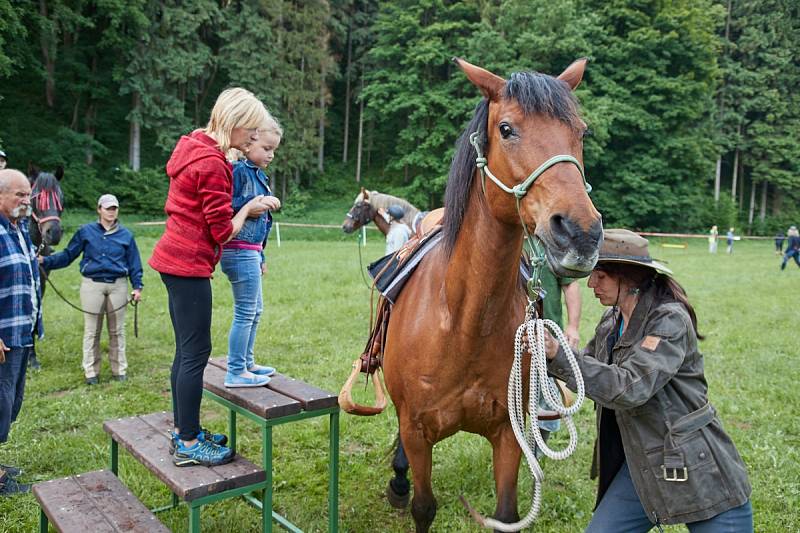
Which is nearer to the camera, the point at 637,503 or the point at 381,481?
the point at 637,503

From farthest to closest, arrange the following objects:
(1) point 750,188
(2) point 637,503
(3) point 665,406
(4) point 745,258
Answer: (1) point 750,188 < (4) point 745,258 < (2) point 637,503 < (3) point 665,406

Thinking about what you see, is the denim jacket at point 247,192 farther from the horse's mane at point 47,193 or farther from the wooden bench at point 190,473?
the horse's mane at point 47,193

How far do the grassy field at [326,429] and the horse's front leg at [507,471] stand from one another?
912mm

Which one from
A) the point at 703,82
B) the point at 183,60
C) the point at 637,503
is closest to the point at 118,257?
the point at 637,503

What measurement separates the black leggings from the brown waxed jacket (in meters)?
1.58

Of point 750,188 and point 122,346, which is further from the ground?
point 750,188

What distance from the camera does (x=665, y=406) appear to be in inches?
84.8

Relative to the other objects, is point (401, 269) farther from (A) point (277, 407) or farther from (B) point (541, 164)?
(B) point (541, 164)

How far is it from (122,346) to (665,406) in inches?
227

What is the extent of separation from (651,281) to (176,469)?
2291 mm

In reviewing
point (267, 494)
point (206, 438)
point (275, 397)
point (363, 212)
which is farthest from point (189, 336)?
point (363, 212)

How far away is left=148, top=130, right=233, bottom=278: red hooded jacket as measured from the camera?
2434mm

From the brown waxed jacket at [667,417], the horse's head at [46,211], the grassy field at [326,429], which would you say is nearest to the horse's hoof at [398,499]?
the grassy field at [326,429]

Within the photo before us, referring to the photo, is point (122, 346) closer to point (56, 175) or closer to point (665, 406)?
point (56, 175)
